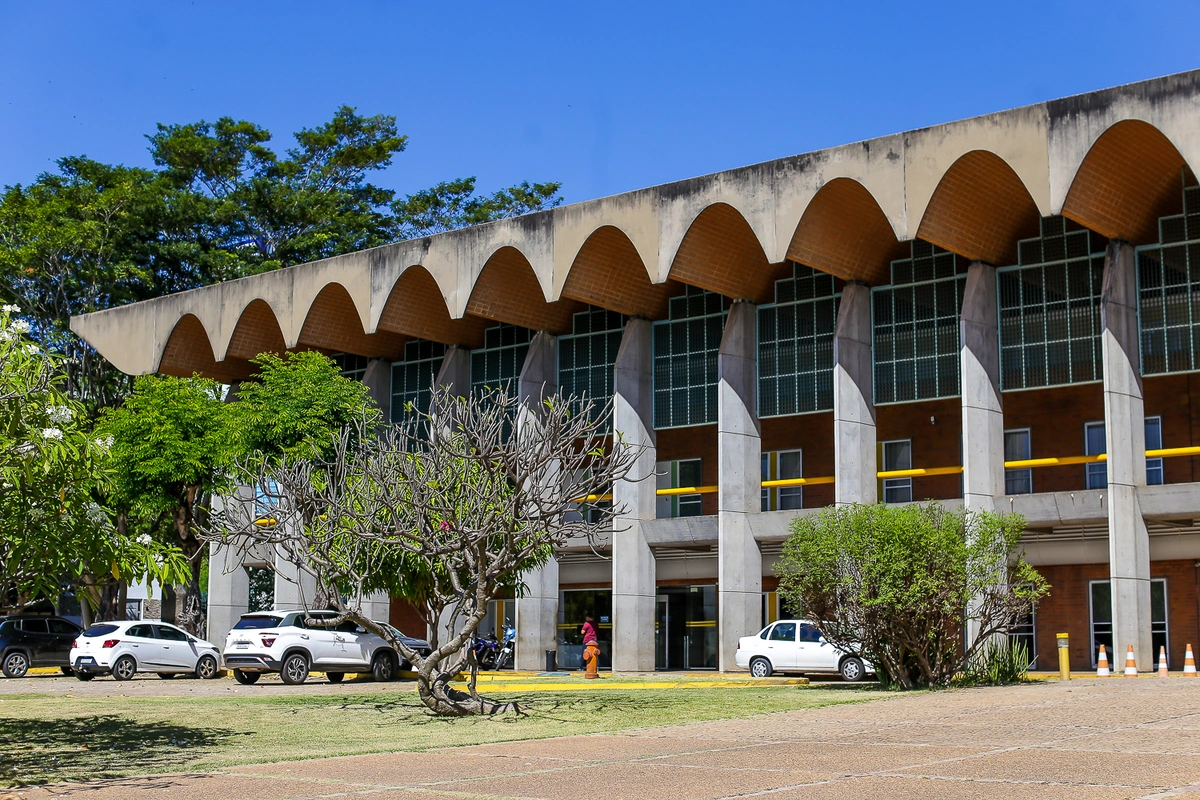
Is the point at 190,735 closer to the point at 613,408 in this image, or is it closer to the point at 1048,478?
the point at 613,408

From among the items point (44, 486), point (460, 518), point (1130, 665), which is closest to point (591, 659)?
point (1130, 665)

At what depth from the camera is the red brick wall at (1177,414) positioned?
3125 centimetres

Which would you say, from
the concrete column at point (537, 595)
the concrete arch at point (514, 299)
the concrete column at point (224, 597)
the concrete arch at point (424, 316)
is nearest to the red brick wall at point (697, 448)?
the concrete column at point (537, 595)

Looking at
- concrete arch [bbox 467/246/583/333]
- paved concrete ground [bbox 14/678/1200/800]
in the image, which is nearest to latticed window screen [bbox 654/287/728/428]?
concrete arch [bbox 467/246/583/333]

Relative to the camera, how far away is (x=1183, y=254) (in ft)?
93.7

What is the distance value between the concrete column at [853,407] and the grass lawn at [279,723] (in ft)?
29.7

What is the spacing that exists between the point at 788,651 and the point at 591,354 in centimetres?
1193

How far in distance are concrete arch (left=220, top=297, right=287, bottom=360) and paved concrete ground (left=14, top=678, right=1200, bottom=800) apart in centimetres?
2985

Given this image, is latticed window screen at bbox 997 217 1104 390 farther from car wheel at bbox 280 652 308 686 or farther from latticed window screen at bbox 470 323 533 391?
car wheel at bbox 280 652 308 686

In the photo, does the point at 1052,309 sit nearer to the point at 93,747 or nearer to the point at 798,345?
the point at 798,345

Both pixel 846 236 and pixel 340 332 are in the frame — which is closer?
pixel 846 236

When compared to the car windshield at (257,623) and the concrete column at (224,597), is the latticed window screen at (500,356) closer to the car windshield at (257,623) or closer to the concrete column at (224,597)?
the concrete column at (224,597)

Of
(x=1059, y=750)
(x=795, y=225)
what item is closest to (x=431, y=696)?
(x=1059, y=750)

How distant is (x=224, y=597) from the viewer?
44938mm
